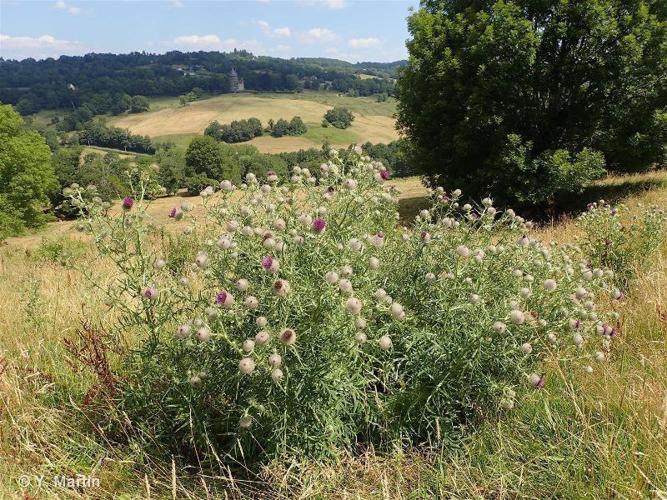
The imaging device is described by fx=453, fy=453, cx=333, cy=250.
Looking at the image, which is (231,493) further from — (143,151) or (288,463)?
(143,151)

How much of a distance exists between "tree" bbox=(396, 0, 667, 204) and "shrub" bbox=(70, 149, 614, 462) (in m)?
11.0

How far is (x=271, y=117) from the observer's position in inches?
4574

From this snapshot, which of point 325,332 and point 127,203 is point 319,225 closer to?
point 325,332

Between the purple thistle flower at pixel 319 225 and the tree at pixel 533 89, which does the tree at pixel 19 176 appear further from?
the purple thistle flower at pixel 319 225

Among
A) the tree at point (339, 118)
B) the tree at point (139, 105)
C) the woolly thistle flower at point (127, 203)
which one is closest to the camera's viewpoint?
the woolly thistle flower at point (127, 203)

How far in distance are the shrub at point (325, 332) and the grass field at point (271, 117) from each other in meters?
93.2

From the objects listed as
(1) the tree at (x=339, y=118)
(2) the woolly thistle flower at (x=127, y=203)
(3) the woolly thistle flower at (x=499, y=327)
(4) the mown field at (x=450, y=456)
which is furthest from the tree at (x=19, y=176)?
(1) the tree at (x=339, y=118)

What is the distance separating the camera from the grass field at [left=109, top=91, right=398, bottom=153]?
10106 centimetres

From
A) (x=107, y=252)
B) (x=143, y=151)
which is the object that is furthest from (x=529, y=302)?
(x=143, y=151)

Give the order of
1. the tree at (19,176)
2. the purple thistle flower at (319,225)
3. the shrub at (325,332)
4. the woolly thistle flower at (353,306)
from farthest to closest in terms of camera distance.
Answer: the tree at (19,176) < the purple thistle flower at (319,225) < the shrub at (325,332) < the woolly thistle flower at (353,306)

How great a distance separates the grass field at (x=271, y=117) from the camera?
332ft

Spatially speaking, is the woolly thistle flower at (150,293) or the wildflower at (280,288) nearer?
the wildflower at (280,288)

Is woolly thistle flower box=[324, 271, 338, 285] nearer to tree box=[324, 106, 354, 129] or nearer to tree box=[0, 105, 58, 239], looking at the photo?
tree box=[0, 105, 58, 239]

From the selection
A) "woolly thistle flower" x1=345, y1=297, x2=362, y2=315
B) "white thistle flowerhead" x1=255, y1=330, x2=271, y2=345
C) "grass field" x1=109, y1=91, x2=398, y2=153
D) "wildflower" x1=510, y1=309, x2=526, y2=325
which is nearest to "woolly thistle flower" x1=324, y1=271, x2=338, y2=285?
"woolly thistle flower" x1=345, y1=297, x2=362, y2=315
